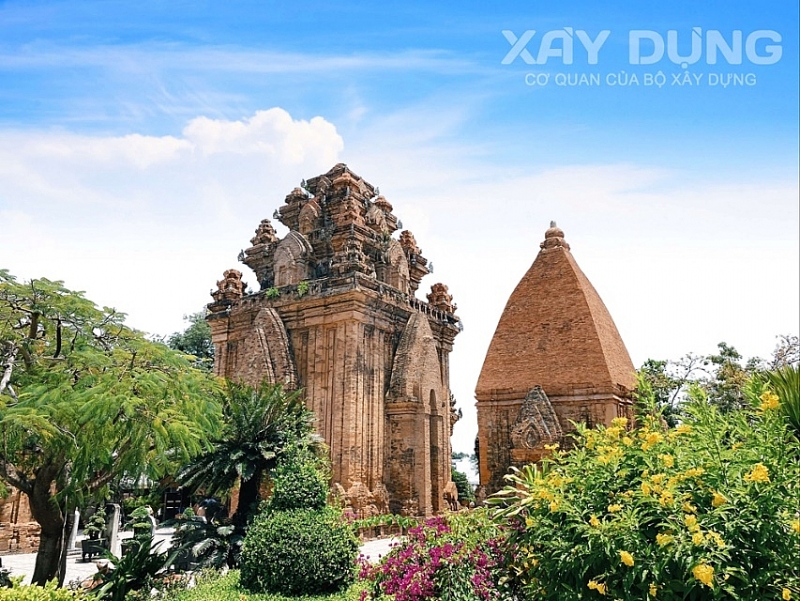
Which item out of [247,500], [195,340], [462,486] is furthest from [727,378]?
[195,340]

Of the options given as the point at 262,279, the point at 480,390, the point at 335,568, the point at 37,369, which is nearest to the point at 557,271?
the point at 480,390

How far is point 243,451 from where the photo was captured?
13.7 m

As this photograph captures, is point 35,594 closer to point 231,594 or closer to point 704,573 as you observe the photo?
point 231,594

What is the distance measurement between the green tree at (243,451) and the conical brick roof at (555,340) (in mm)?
5170

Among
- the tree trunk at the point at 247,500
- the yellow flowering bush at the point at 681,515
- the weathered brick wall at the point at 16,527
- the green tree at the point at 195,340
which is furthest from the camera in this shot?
the green tree at the point at 195,340

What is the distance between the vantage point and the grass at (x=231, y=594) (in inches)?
346

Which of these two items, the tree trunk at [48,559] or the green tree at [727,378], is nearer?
the tree trunk at [48,559]

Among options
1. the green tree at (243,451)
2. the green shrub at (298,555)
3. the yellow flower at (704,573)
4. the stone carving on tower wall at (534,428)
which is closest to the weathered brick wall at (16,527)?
the green tree at (243,451)

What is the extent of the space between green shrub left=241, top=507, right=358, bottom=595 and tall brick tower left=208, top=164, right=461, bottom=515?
24.5ft

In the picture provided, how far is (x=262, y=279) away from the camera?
2362 cm

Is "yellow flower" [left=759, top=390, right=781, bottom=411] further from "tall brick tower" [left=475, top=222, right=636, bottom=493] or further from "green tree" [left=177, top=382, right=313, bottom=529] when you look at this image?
"green tree" [left=177, top=382, right=313, bottom=529]

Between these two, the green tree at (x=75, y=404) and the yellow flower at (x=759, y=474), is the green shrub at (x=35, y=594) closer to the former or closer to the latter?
the green tree at (x=75, y=404)

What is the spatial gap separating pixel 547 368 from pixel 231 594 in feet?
20.7

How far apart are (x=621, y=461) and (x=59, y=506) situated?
8664 mm
